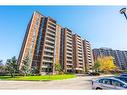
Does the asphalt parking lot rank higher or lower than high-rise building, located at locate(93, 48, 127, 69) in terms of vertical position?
lower

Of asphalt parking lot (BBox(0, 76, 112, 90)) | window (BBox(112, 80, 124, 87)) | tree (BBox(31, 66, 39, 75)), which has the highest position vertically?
tree (BBox(31, 66, 39, 75))

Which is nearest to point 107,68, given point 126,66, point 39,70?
point 39,70

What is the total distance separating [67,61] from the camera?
96812mm

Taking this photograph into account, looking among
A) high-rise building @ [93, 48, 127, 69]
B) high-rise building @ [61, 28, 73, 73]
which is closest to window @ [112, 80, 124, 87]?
high-rise building @ [61, 28, 73, 73]

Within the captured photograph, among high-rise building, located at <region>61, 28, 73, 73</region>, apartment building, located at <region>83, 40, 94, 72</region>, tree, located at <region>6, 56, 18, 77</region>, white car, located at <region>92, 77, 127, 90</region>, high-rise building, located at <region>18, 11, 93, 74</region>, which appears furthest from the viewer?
apartment building, located at <region>83, 40, 94, 72</region>

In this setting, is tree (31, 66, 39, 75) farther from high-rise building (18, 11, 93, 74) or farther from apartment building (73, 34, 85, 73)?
apartment building (73, 34, 85, 73)

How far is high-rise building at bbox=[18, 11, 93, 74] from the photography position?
7219 cm

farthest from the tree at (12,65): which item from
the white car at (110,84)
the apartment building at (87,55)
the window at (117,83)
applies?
the apartment building at (87,55)

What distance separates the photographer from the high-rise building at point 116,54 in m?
165

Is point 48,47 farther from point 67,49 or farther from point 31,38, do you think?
point 67,49

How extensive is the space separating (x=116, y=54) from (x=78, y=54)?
77582 millimetres

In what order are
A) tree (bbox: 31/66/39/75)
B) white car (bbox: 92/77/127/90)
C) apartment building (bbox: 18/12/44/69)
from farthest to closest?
apartment building (bbox: 18/12/44/69) < tree (bbox: 31/66/39/75) < white car (bbox: 92/77/127/90)
